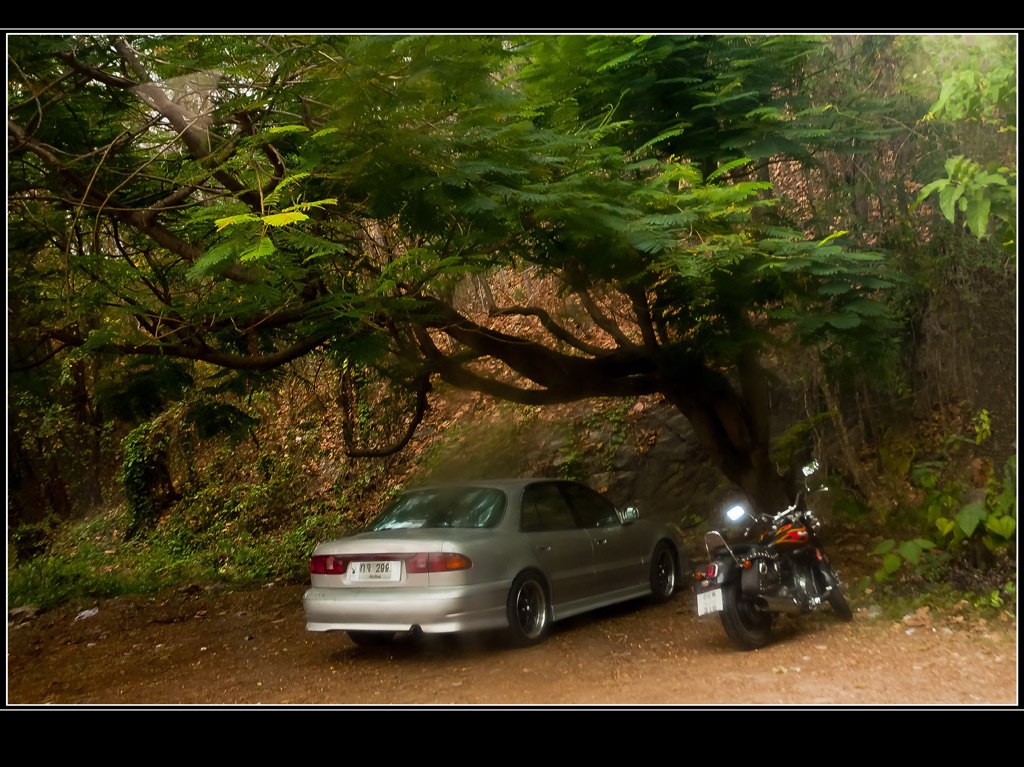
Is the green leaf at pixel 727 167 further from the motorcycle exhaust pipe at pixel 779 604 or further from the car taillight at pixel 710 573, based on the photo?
the motorcycle exhaust pipe at pixel 779 604

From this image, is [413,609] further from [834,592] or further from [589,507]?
[834,592]

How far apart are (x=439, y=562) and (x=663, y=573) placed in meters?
3.38

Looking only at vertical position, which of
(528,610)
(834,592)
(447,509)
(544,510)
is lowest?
(834,592)

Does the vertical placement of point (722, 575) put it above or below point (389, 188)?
below

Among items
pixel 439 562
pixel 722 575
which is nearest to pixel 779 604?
pixel 722 575

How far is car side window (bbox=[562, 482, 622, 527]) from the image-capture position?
8.52 m

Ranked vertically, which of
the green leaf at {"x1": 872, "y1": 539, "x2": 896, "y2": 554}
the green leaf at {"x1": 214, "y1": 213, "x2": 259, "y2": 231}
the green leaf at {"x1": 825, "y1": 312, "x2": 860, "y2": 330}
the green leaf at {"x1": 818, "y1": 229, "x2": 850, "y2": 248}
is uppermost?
the green leaf at {"x1": 214, "y1": 213, "x2": 259, "y2": 231}

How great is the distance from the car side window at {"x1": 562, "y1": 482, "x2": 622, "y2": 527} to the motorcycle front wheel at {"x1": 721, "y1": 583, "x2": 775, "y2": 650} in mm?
1900

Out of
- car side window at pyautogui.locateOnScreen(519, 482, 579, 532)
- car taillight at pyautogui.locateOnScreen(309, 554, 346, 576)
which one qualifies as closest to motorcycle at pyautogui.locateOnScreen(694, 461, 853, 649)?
car side window at pyautogui.locateOnScreen(519, 482, 579, 532)

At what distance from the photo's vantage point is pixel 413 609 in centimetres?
675

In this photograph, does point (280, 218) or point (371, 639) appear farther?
point (371, 639)

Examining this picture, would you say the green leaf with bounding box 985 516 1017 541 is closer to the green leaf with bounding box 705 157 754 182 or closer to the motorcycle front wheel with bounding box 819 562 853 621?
the motorcycle front wheel with bounding box 819 562 853 621

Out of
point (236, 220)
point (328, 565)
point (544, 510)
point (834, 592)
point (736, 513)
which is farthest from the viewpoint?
point (544, 510)

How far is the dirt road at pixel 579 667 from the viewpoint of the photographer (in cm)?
581
